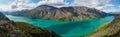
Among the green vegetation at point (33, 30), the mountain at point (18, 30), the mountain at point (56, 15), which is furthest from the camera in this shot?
the mountain at point (56, 15)

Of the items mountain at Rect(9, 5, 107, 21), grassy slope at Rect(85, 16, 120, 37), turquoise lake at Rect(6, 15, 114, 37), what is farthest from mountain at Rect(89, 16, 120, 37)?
mountain at Rect(9, 5, 107, 21)

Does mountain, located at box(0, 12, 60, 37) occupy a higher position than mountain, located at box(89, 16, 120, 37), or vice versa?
mountain, located at box(0, 12, 60, 37)

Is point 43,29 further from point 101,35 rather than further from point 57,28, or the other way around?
point 101,35

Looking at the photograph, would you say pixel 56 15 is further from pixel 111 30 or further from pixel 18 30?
pixel 18 30

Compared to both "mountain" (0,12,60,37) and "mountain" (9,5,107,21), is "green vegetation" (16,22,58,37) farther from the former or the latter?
"mountain" (9,5,107,21)

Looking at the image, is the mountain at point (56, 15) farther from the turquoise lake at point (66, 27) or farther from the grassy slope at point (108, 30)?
the grassy slope at point (108, 30)

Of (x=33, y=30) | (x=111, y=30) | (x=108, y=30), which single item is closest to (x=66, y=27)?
(x=33, y=30)

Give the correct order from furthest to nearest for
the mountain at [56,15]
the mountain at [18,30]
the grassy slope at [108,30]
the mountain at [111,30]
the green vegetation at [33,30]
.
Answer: the mountain at [56,15] < the mountain at [111,30] < the grassy slope at [108,30] < the green vegetation at [33,30] < the mountain at [18,30]

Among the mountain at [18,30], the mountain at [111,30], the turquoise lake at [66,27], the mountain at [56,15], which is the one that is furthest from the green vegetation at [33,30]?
the mountain at [111,30]
